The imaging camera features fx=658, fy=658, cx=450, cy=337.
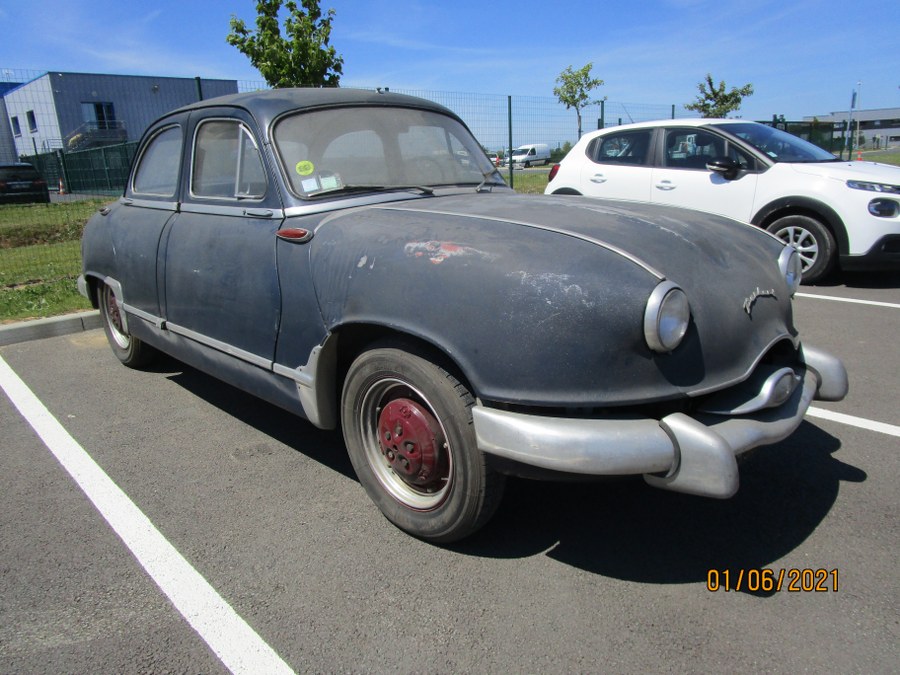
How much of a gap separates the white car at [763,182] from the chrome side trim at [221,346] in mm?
4511

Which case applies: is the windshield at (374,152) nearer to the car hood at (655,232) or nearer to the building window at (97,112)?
the car hood at (655,232)

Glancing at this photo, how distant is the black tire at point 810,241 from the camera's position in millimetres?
6855

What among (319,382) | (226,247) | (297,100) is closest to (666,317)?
(319,382)

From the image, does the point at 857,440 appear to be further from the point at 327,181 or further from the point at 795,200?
the point at 795,200

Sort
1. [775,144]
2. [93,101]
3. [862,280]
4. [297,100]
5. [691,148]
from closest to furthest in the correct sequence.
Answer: [297,100] → [862,280] → [775,144] → [691,148] → [93,101]

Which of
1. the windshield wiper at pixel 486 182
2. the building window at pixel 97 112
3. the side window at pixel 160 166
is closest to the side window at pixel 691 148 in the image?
the windshield wiper at pixel 486 182

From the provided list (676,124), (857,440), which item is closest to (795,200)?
(676,124)

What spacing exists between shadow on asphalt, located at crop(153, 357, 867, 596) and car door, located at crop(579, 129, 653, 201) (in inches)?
192

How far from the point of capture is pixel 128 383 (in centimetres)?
470

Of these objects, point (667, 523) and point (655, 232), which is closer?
point (655, 232)

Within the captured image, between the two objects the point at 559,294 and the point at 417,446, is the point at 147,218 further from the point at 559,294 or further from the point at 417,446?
the point at 559,294

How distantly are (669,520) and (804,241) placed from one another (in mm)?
5420

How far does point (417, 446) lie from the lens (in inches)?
98.7

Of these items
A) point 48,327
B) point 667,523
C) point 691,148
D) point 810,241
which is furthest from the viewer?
point 691,148
